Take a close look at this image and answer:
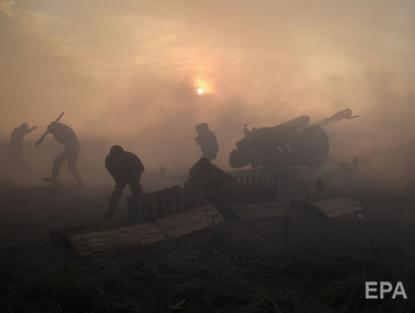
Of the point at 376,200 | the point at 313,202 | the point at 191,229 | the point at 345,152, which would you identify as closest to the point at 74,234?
the point at 191,229

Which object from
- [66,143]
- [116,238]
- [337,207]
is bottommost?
[337,207]

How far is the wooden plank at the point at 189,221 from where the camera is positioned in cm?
972

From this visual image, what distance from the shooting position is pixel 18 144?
73.4ft

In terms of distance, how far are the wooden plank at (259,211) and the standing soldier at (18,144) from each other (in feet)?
47.5

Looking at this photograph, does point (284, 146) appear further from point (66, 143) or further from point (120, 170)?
point (66, 143)

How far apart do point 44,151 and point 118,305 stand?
26654 mm

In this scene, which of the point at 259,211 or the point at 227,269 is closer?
the point at 227,269

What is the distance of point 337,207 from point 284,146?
18.5 ft

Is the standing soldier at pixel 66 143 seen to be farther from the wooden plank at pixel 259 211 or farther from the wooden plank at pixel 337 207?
the wooden plank at pixel 337 207

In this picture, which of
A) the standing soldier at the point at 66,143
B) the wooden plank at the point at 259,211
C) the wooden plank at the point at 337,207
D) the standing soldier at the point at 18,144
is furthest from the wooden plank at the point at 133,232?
the standing soldier at the point at 18,144

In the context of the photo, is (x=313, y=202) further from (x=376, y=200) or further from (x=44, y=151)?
(x=44, y=151)

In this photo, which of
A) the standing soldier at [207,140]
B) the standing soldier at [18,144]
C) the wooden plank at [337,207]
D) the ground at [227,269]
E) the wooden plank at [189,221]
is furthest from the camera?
the standing soldier at [18,144]

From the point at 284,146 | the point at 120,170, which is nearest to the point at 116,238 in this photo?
the point at 120,170

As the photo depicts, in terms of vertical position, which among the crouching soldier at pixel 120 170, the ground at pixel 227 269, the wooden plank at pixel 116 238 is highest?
the crouching soldier at pixel 120 170
